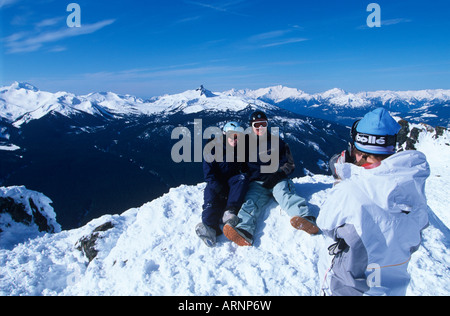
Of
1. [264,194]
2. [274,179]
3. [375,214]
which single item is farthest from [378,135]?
[264,194]

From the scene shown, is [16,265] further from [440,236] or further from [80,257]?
[440,236]

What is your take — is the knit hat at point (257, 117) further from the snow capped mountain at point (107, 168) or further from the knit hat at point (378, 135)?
the snow capped mountain at point (107, 168)

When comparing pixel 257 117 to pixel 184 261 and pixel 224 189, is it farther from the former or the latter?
pixel 184 261

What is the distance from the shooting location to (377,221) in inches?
110

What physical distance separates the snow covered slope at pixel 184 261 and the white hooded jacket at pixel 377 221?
62 centimetres

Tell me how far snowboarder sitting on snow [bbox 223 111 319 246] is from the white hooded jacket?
3073mm

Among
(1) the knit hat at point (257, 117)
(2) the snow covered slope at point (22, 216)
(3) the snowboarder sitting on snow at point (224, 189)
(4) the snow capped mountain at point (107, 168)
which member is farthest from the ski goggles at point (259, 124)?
(4) the snow capped mountain at point (107, 168)

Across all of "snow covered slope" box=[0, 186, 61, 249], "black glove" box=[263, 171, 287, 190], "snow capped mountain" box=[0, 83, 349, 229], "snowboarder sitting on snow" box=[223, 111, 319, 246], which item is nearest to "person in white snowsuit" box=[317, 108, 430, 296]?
"snowboarder sitting on snow" box=[223, 111, 319, 246]

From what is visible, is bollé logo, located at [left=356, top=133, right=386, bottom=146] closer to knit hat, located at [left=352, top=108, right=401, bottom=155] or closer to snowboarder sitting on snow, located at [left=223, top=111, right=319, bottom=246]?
knit hat, located at [left=352, top=108, right=401, bottom=155]

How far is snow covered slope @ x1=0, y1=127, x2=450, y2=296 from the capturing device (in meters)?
5.22

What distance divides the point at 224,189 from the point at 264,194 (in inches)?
50.9

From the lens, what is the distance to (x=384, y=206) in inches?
105

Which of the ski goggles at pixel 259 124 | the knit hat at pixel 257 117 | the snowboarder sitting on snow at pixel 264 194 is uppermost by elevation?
the knit hat at pixel 257 117

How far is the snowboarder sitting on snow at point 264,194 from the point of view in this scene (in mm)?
6254
